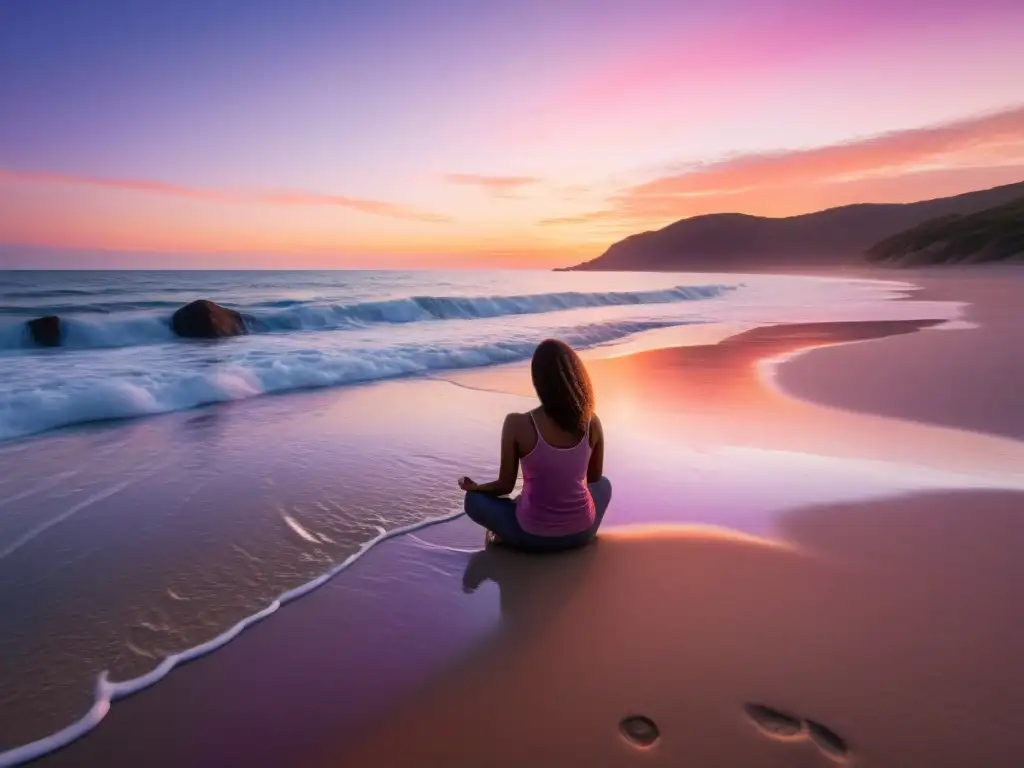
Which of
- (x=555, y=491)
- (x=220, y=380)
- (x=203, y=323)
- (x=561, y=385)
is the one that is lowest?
(x=203, y=323)

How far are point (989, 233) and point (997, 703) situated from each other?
85.1m

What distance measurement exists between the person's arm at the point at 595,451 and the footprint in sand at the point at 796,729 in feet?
5.58

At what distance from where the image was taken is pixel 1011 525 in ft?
13.3

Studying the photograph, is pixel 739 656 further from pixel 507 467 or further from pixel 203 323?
pixel 203 323

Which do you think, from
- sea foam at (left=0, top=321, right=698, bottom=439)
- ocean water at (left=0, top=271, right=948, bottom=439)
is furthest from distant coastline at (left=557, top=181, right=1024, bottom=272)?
sea foam at (left=0, top=321, right=698, bottom=439)

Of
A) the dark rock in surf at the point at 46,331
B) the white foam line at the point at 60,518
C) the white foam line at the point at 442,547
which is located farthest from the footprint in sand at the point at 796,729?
the dark rock in surf at the point at 46,331

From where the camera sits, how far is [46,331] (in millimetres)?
17406

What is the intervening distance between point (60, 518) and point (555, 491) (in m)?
3.83

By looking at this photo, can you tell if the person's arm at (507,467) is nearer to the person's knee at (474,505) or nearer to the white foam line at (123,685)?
the person's knee at (474,505)

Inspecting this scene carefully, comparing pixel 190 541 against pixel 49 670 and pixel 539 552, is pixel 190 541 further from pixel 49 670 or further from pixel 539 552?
pixel 539 552

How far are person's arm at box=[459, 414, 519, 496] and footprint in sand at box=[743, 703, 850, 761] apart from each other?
178 cm

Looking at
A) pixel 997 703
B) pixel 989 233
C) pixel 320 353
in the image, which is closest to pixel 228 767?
pixel 997 703

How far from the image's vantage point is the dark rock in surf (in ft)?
56.5

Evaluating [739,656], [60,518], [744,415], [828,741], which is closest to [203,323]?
[60,518]
